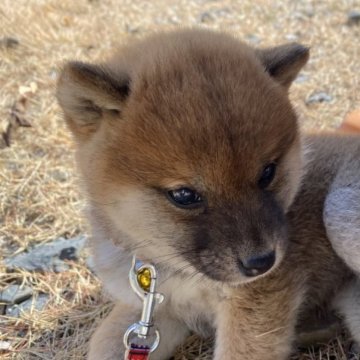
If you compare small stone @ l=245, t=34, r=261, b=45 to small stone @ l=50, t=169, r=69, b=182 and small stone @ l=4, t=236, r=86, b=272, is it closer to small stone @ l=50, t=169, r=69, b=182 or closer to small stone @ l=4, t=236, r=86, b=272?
small stone @ l=50, t=169, r=69, b=182

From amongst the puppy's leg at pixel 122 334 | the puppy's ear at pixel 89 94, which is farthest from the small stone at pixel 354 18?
the puppy's ear at pixel 89 94

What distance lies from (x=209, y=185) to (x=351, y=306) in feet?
3.87

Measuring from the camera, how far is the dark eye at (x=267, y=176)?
2.35 m

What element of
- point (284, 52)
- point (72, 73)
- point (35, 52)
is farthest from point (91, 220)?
point (35, 52)

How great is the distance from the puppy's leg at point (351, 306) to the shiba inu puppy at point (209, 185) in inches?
0.6

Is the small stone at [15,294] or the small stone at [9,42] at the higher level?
the small stone at [9,42]

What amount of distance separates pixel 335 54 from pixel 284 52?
388 cm

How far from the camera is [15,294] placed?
3.52 metres

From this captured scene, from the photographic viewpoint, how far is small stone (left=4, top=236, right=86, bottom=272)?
145 inches

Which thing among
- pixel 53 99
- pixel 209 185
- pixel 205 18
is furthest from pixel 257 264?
pixel 205 18

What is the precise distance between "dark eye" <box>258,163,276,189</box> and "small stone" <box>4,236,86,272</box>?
5.66 feet

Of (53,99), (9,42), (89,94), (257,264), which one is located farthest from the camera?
(9,42)

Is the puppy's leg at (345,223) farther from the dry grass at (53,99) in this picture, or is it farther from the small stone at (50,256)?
the small stone at (50,256)

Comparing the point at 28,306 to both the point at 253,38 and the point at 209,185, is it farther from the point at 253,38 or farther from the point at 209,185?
the point at 253,38
